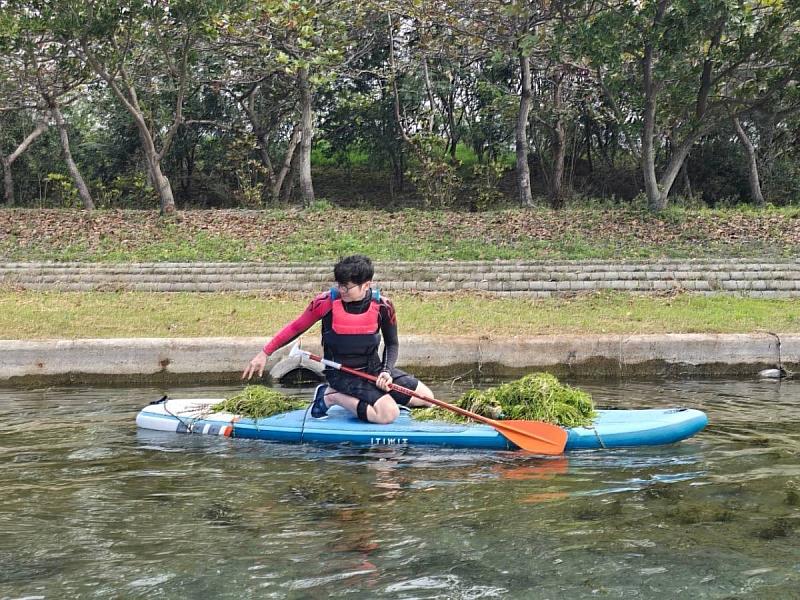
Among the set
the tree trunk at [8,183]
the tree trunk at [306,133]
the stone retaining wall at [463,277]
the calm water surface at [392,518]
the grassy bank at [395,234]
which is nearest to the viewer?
the calm water surface at [392,518]

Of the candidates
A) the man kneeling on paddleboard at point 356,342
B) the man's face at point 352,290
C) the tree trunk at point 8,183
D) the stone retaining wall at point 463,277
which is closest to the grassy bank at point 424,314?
the stone retaining wall at point 463,277

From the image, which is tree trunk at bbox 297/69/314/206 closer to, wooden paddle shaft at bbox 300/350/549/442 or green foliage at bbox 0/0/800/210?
green foliage at bbox 0/0/800/210

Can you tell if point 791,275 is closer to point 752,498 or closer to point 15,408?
point 752,498

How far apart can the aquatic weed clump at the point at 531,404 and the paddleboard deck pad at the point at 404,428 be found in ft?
0.40

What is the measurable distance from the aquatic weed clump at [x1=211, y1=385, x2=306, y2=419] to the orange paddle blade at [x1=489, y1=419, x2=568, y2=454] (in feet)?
5.91

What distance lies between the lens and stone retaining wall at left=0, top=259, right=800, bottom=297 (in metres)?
12.6

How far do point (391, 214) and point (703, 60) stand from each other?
729 cm

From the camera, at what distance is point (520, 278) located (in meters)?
13.0

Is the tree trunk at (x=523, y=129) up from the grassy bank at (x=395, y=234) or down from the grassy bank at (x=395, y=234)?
up

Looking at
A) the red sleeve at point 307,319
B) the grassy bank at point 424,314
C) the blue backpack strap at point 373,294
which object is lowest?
the grassy bank at point 424,314

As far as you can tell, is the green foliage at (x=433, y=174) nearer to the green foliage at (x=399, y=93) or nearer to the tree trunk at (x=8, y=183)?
the green foliage at (x=399, y=93)

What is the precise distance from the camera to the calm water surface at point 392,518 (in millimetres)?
3854

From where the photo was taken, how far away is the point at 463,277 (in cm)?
1313

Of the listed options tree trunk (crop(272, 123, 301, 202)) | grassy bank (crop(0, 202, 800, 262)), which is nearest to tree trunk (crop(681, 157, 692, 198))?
grassy bank (crop(0, 202, 800, 262))
